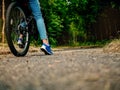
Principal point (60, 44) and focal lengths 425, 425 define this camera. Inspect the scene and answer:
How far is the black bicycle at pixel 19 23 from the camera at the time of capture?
5.18 m

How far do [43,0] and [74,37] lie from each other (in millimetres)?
3812

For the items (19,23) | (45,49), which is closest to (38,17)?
(19,23)

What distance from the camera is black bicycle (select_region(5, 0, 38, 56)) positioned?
17.0ft

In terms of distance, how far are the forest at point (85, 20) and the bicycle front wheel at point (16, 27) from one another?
17.3 metres

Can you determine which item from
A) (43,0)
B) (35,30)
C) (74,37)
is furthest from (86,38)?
(35,30)

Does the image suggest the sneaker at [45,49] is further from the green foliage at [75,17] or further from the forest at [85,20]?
the green foliage at [75,17]

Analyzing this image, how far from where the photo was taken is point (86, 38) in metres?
25.0

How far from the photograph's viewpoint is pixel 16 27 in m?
5.30

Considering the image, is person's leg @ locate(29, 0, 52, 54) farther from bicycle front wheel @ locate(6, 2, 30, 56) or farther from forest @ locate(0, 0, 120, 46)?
forest @ locate(0, 0, 120, 46)

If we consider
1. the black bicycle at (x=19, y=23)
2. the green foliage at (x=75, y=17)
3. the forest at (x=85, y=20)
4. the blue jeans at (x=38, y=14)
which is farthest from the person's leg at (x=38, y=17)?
the green foliage at (x=75, y=17)

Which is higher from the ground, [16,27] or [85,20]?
[16,27]

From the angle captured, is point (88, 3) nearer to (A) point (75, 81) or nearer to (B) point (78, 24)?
(B) point (78, 24)

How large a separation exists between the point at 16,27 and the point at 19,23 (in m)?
0.06

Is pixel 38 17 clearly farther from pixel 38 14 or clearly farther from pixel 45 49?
pixel 45 49
